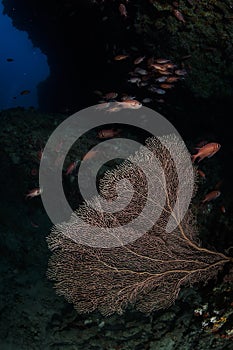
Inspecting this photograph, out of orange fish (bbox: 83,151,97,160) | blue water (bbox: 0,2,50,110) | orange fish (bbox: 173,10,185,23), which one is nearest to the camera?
orange fish (bbox: 173,10,185,23)

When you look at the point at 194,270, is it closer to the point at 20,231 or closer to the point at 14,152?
the point at 20,231

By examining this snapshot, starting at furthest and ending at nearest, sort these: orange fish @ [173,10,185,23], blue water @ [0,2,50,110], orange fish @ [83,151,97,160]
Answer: blue water @ [0,2,50,110], orange fish @ [83,151,97,160], orange fish @ [173,10,185,23]

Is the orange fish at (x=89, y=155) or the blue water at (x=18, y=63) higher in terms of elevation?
the orange fish at (x=89, y=155)

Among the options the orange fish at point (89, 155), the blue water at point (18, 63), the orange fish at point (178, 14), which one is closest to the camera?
the orange fish at point (178, 14)

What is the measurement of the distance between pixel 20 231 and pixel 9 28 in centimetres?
10117

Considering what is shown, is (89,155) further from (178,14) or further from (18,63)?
(18,63)

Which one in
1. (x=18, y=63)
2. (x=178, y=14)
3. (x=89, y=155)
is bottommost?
(x=18, y=63)

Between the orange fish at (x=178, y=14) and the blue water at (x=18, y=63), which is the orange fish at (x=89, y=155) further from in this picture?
the blue water at (x=18, y=63)

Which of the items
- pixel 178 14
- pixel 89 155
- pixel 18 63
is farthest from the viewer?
pixel 18 63

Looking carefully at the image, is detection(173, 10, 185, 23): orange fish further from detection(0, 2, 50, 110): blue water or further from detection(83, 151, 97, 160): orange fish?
detection(0, 2, 50, 110): blue water

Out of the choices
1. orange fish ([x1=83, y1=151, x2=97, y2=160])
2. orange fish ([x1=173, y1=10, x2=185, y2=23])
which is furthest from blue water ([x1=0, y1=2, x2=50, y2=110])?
orange fish ([x1=173, y1=10, x2=185, y2=23])

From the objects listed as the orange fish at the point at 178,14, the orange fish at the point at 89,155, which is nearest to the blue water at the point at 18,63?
the orange fish at the point at 89,155

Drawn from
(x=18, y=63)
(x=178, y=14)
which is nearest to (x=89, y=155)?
(x=178, y=14)

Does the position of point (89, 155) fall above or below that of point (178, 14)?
below
